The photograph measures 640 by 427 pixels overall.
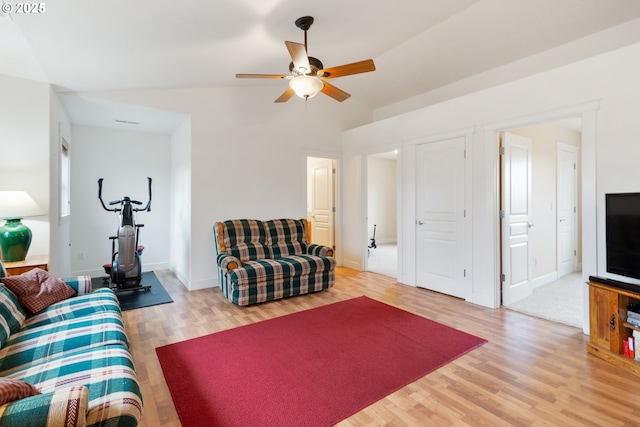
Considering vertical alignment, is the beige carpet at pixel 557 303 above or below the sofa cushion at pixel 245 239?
below

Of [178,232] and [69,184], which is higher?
[69,184]

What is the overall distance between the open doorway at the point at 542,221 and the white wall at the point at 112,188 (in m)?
5.35

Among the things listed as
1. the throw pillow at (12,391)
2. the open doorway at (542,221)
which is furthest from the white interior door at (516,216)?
the throw pillow at (12,391)

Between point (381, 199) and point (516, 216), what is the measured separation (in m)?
5.44

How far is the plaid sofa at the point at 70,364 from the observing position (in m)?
0.97

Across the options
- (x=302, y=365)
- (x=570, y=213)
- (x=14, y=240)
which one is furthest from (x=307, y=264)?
(x=570, y=213)

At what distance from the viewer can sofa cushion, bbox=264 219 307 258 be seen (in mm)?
4359

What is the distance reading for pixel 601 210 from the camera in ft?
8.76

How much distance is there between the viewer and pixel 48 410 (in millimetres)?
953

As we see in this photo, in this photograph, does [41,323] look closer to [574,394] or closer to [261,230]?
[261,230]

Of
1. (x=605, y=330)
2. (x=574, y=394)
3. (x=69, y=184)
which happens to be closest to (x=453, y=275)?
(x=605, y=330)

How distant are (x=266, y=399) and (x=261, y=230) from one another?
2681mm

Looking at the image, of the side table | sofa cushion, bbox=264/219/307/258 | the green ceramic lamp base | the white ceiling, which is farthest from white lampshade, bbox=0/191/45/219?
sofa cushion, bbox=264/219/307/258

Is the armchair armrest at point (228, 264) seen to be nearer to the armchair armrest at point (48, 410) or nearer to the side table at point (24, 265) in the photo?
the side table at point (24, 265)
